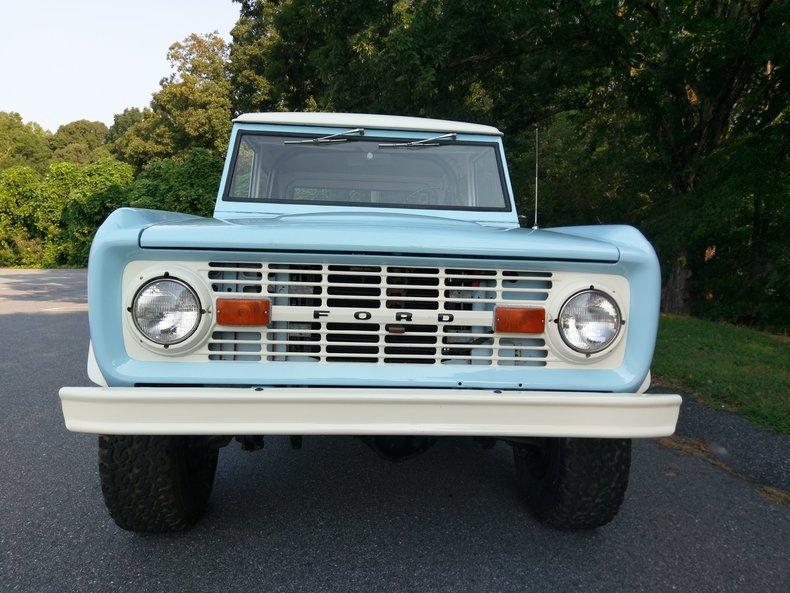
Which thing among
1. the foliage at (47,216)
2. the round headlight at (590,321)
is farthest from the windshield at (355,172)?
the foliage at (47,216)

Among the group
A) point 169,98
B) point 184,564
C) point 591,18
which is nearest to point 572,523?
point 184,564

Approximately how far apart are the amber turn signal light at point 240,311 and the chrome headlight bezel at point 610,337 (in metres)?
0.98

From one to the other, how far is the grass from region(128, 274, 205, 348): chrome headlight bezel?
3.63 meters

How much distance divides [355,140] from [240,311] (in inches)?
62.9

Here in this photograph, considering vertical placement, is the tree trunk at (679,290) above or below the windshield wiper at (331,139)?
below

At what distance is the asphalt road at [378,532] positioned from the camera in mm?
2070

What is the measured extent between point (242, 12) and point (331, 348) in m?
17.3

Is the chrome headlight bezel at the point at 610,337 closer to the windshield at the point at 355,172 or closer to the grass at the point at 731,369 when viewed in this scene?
the windshield at the point at 355,172

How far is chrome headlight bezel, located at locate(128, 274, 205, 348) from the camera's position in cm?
186

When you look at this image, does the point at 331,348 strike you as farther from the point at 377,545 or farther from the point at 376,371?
the point at 377,545

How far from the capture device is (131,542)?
7.50ft

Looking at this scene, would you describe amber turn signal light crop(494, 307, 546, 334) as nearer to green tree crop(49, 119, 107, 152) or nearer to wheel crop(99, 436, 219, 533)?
wheel crop(99, 436, 219, 533)

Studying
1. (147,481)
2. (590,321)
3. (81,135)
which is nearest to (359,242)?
(590,321)

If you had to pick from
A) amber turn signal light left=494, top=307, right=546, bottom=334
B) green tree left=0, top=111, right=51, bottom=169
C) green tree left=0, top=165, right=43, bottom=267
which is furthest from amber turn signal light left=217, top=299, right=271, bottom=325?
green tree left=0, top=111, right=51, bottom=169
